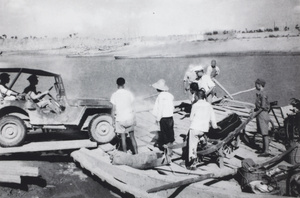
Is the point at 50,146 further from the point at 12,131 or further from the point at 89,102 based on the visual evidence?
the point at 89,102

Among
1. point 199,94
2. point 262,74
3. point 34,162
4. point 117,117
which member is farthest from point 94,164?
point 262,74

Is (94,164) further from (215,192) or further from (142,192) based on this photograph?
(215,192)

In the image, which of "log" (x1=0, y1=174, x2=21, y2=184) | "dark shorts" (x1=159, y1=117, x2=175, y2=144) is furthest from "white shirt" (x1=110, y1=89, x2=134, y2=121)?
"log" (x1=0, y1=174, x2=21, y2=184)

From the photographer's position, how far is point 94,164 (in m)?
5.68

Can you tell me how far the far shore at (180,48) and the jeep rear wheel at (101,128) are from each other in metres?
45.5

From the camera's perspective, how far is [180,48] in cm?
6131

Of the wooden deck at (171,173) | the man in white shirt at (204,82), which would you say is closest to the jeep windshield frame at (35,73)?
the wooden deck at (171,173)

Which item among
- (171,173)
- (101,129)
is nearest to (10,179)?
(101,129)

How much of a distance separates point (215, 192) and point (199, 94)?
5.39ft

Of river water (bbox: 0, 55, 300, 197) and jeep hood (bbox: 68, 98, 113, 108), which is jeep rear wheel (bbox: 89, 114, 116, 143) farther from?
river water (bbox: 0, 55, 300, 197)

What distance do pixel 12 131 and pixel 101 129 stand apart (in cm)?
173

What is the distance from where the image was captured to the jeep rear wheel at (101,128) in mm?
6258

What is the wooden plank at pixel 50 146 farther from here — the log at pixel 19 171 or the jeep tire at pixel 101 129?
the log at pixel 19 171

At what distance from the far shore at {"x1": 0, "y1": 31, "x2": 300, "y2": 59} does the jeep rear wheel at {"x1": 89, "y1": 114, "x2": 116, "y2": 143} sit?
45507mm
